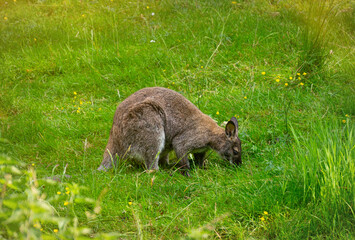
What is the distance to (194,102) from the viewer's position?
661 centimetres

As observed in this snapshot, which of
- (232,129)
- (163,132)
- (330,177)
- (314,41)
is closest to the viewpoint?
(330,177)

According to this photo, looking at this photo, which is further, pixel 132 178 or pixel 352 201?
pixel 132 178

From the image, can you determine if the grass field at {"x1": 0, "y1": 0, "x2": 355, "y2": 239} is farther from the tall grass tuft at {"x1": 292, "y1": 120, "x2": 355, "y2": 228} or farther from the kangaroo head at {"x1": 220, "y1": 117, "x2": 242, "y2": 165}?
the kangaroo head at {"x1": 220, "y1": 117, "x2": 242, "y2": 165}

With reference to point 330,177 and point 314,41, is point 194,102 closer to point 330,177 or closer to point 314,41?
point 314,41

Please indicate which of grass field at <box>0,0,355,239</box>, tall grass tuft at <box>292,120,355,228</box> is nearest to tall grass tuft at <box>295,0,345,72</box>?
grass field at <box>0,0,355,239</box>

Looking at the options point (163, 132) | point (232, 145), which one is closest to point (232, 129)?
point (232, 145)

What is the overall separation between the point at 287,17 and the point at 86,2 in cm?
488

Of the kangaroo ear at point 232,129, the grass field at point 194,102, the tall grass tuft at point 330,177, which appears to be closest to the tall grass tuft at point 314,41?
the grass field at point 194,102

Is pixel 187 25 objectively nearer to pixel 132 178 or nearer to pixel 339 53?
pixel 339 53

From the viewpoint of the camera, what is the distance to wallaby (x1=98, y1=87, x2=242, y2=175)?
5.34m

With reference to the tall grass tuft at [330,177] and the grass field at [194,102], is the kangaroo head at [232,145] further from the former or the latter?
the tall grass tuft at [330,177]

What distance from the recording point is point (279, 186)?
4.00 metres

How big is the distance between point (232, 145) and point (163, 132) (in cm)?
95

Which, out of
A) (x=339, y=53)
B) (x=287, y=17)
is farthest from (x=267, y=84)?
(x=287, y=17)
